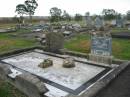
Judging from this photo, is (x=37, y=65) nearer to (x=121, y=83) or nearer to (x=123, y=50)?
(x=121, y=83)

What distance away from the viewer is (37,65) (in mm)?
9297

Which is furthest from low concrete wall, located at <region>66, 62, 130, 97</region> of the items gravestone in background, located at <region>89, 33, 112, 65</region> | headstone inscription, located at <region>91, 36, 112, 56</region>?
headstone inscription, located at <region>91, 36, 112, 56</region>

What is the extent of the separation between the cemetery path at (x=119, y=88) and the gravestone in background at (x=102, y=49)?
1.78 m

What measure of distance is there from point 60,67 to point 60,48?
305 centimetres

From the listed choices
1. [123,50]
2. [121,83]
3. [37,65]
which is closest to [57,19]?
[123,50]

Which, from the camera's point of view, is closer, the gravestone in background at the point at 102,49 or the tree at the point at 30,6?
the gravestone in background at the point at 102,49

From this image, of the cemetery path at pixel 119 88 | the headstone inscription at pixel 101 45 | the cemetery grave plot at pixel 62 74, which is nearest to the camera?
the cemetery path at pixel 119 88

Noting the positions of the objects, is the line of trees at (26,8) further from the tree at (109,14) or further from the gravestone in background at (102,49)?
the gravestone in background at (102,49)

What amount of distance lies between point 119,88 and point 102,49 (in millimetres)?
3400

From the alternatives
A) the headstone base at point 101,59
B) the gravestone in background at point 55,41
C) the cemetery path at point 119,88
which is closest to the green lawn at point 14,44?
the gravestone in background at point 55,41

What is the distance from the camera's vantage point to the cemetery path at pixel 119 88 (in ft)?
18.3

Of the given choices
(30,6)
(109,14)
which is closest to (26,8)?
(30,6)

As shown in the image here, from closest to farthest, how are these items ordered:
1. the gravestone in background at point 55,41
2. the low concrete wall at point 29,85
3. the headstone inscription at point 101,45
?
the low concrete wall at point 29,85 < the headstone inscription at point 101,45 < the gravestone in background at point 55,41

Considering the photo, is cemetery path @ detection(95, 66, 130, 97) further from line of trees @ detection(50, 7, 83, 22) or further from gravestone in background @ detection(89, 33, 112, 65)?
line of trees @ detection(50, 7, 83, 22)
